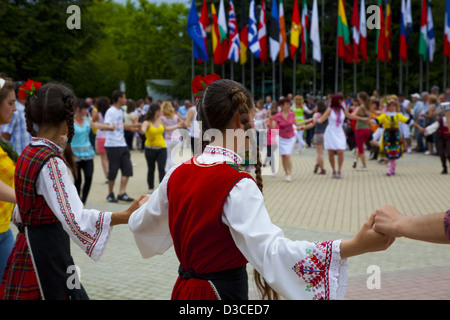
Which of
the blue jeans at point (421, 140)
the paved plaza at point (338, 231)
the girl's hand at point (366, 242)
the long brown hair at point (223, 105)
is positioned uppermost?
the long brown hair at point (223, 105)

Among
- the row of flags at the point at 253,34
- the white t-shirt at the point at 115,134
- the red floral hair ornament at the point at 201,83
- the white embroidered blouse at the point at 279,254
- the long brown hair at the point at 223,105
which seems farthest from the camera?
the row of flags at the point at 253,34

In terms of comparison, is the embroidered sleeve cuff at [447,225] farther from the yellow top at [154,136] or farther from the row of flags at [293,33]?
the row of flags at [293,33]

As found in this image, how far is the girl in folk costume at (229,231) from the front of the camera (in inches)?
92.9

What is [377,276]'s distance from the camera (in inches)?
217

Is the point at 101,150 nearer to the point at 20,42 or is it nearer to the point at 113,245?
the point at 113,245

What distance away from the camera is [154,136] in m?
11.8

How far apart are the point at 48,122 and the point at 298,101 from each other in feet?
50.9

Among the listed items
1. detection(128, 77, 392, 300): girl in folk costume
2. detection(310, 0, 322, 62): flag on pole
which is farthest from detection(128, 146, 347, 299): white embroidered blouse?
detection(310, 0, 322, 62): flag on pole

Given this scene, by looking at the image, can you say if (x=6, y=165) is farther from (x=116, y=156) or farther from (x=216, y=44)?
(x=216, y=44)

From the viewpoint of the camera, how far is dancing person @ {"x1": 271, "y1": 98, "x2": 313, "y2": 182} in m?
14.0

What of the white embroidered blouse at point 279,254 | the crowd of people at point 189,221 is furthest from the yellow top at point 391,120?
the white embroidered blouse at point 279,254

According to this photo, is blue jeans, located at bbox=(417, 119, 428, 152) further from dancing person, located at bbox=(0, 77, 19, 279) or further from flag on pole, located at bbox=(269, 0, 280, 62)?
dancing person, located at bbox=(0, 77, 19, 279)

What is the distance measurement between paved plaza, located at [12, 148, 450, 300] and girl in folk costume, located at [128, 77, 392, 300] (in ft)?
9.59
